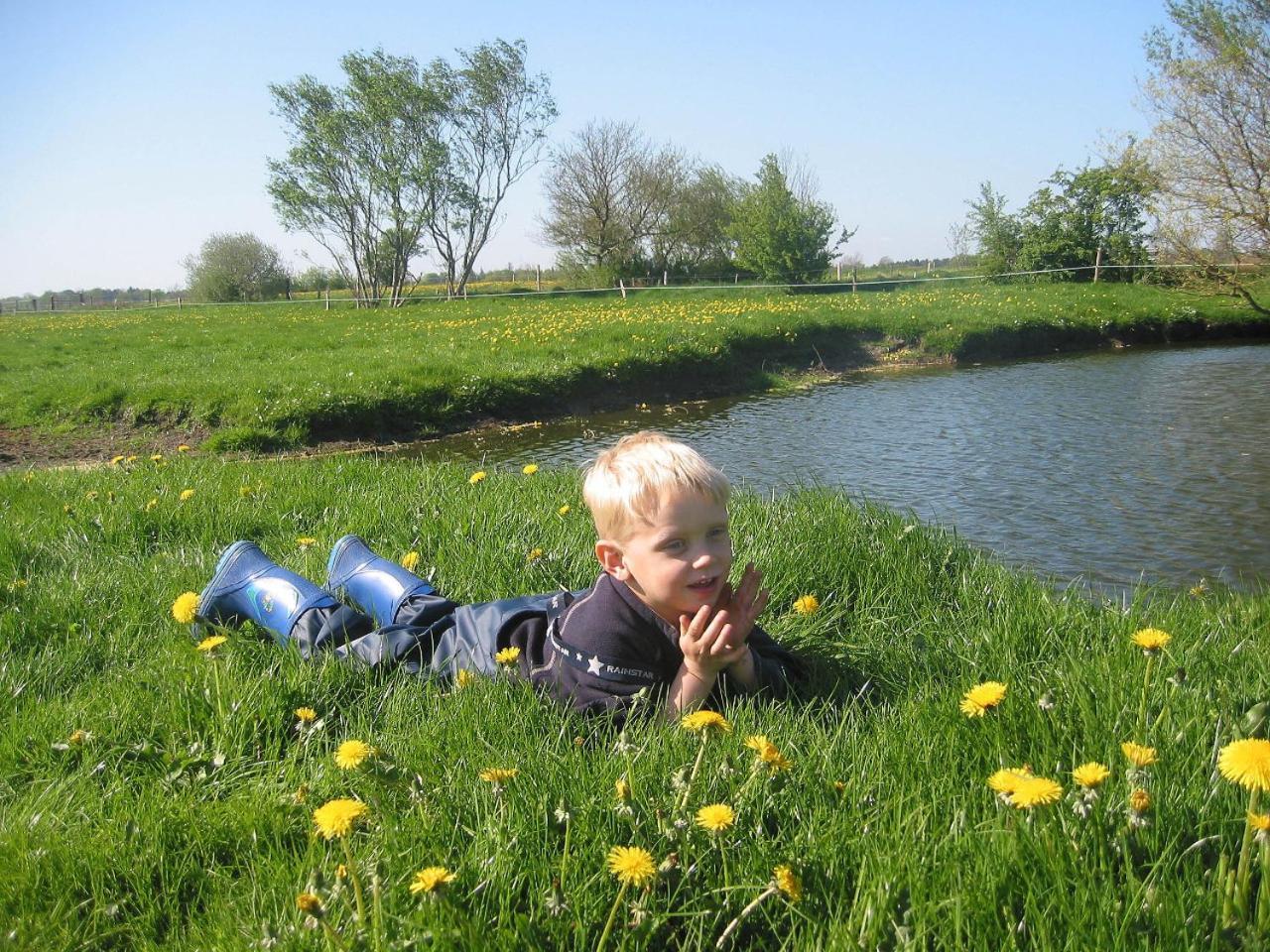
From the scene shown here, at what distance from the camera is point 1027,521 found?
6.28 metres

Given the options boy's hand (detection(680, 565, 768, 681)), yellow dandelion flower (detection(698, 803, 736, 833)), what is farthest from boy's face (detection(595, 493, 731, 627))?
yellow dandelion flower (detection(698, 803, 736, 833))

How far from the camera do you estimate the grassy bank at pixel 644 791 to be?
1572 millimetres

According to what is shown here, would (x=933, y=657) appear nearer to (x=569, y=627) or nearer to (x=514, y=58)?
(x=569, y=627)

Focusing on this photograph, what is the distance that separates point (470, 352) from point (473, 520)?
9.80m

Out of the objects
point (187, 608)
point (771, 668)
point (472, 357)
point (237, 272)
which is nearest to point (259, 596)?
point (187, 608)

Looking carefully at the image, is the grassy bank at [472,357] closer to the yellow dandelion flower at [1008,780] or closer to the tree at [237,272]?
the yellow dandelion flower at [1008,780]

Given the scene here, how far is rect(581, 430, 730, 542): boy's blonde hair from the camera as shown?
8.48 ft

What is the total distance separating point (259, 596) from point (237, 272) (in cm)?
5588

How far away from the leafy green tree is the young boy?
1217 inches

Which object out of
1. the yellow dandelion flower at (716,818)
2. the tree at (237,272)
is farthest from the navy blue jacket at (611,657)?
the tree at (237,272)

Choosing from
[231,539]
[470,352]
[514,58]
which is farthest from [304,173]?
[231,539]

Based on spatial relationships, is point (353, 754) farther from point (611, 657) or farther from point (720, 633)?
point (611, 657)

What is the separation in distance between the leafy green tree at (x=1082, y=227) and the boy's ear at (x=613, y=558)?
31.0m

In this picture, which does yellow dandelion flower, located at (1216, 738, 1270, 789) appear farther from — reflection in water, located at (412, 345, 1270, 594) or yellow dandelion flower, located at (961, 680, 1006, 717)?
reflection in water, located at (412, 345, 1270, 594)
